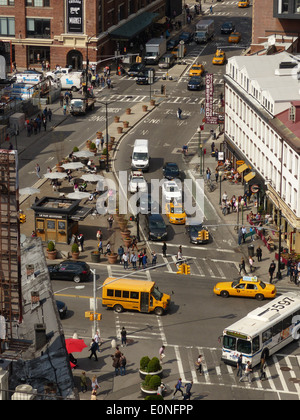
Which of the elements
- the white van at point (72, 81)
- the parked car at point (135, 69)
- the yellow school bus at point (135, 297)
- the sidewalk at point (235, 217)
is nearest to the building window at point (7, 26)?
the white van at point (72, 81)

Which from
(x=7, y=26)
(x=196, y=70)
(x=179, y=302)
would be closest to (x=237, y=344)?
(x=179, y=302)

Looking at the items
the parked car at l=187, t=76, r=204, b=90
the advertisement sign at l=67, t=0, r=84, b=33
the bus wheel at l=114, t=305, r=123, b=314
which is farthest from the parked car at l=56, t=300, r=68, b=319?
the advertisement sign at l=67, t=0, r=84, b=33

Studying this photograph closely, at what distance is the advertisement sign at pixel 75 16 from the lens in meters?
148

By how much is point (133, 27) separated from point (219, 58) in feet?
51.7

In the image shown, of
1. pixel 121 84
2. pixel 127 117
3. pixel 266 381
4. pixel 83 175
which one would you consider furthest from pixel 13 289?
pixel 121 84

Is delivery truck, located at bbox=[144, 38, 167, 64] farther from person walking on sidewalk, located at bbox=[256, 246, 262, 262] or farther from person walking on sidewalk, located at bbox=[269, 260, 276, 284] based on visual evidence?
person walking on sidewalk, located at bbox=[269, 260, 276, 284]

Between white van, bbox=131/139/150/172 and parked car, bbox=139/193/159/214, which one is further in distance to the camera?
white van, bbox=131/139/150/172

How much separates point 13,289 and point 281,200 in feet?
136

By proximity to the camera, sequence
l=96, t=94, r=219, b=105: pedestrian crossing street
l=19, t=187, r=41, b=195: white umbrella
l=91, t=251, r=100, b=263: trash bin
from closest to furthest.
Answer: l=91, t=251, r=100, b=263: trash bin < l=19, t=187, r=41, b=195: white umbrella < l=96, t=94, r=219, b=105: pedestrian crossing street

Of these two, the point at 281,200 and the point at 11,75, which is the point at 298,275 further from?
the point at 11,75

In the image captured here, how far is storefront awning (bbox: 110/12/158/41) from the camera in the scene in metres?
156

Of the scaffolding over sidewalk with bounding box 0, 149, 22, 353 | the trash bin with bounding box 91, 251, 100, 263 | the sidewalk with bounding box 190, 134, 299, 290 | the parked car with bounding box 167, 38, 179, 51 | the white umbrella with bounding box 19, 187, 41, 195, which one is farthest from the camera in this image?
the parked car with bounding box 167, 38, 179, 51

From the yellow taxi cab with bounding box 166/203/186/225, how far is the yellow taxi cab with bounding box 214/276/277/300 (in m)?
17.3

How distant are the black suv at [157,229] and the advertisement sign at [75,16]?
62.1 meters
